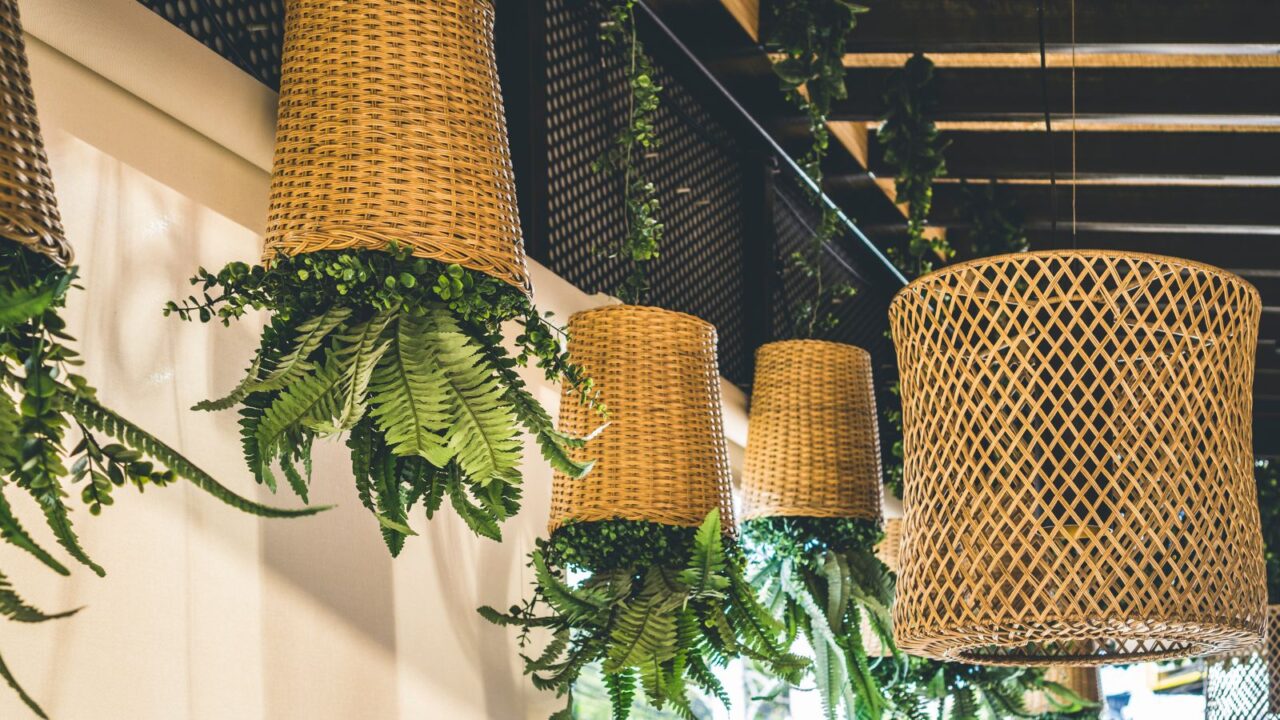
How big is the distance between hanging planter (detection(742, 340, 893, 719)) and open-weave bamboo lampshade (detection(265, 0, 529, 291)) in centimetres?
137

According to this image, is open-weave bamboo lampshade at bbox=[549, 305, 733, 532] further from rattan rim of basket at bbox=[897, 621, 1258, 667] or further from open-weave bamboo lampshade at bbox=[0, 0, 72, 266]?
open-weave bamboo lampshade at bbox=[0, 0, 72, 266]

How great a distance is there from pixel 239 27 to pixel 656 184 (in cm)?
151

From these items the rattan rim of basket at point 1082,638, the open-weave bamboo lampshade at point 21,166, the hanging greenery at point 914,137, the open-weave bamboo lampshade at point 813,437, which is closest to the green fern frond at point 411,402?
the open-weave bamboo lampshade at point 21,166

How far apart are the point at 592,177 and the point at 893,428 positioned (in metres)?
1.72

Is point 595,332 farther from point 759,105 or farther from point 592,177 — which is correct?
point 759,105

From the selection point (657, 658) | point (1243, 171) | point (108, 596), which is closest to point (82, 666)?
point (108, 596)

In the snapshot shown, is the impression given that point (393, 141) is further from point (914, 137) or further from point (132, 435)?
point (914, 137)

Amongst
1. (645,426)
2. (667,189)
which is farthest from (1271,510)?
(645,426)

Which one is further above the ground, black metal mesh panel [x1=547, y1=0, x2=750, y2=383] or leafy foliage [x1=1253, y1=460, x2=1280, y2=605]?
black metal mesh panel [x1=547, y1=0, x2=750, y2=383]

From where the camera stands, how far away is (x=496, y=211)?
1.70m

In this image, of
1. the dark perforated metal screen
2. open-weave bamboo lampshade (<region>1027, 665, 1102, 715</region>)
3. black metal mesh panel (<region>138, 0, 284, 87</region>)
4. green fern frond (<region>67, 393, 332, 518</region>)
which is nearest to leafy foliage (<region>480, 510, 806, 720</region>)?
the dark perforated metal screen

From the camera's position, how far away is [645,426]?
7.80 ft

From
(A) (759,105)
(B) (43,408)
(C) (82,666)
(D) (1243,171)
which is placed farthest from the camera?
(D) (1243,171)

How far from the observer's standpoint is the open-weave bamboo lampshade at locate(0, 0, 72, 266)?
1117 mm
